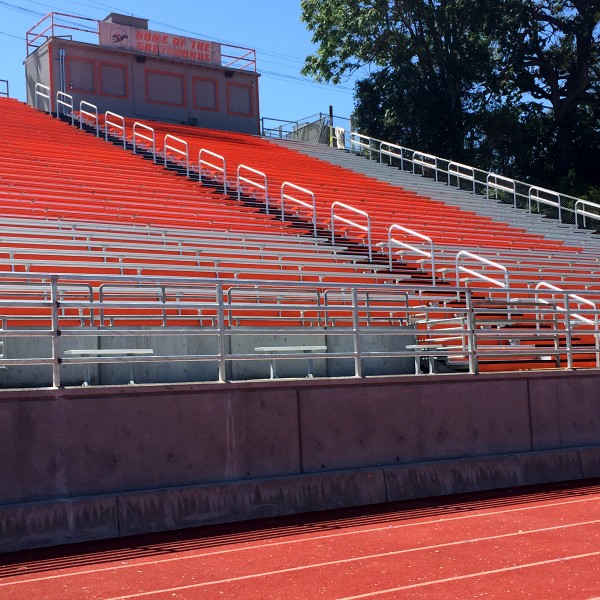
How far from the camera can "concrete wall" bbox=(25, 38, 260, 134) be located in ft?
95.2

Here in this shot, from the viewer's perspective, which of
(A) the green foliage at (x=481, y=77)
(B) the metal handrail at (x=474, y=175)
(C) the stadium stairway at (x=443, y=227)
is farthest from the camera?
(A) the green foliage at (x=481, y=77)

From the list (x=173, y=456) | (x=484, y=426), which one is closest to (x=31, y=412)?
(x=173, y=456)

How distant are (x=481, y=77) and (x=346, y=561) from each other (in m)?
32.0

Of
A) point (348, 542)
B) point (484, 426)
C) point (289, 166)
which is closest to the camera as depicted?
point (348, 542)

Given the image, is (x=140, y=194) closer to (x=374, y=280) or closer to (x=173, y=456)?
(x=374, y=280)

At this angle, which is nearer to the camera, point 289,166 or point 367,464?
point 367,464

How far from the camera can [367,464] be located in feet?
31.4

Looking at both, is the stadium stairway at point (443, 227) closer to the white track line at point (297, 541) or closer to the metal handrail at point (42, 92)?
the white track line at point (297, 541)

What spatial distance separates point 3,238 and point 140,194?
17.5 ft

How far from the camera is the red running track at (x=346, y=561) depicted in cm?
592

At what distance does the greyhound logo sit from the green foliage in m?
9.91

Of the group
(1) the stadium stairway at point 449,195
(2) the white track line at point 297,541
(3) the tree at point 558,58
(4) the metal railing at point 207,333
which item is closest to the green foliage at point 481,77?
(3) the tree at point 558,58

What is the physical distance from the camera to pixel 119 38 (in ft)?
99.7

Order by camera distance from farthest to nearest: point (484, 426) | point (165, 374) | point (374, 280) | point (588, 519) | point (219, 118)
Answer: point (219, 118), point (374, 280), point (484, 426), point (165, 374), point (588, 519)
